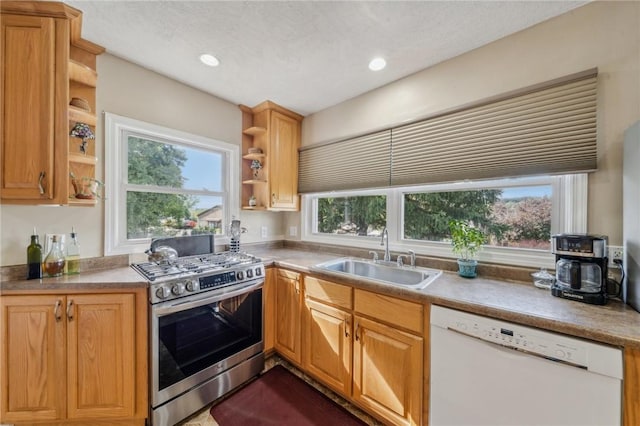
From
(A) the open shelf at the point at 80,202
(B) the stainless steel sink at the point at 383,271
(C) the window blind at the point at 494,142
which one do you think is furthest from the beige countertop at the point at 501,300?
(C) the window blind at the point at 494,142

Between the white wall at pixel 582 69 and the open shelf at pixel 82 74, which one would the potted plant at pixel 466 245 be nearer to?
the white wall at pixel 582 69

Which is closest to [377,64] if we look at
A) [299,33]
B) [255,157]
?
[299,33]

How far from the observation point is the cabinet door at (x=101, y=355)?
1390 mm

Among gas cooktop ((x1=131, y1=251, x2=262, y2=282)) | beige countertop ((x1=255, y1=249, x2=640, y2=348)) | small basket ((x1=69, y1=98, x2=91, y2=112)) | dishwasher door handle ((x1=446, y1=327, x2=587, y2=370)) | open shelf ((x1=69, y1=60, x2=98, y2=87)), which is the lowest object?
dishwasher door handle ((x1=446, y1=327, x2=587, y2=370))

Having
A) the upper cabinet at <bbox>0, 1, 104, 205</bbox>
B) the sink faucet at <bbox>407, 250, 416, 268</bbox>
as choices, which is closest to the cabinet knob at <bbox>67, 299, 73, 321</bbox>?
the upper cabinet at <bbox>0, 1, 104, 205</bbox>

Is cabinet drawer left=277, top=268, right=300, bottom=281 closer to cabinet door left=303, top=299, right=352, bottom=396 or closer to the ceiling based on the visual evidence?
cabinet door left=303, top=299, right=352, bottom=396

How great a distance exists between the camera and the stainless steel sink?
5.90 ft

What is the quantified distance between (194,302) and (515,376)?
1744 millimetres

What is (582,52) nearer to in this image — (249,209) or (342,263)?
(342,263)

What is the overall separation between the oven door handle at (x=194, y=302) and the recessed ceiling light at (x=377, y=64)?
6.34 ft

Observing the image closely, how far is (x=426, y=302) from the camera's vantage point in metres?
1.34

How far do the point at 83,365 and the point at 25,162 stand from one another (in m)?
1.19

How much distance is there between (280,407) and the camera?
66.5 inches

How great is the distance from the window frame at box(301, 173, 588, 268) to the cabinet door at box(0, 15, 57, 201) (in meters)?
2.12
